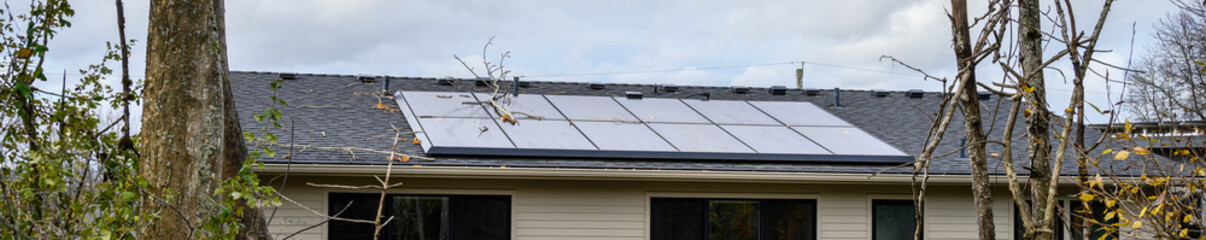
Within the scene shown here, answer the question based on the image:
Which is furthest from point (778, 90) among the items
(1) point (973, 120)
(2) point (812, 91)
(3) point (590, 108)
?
(1) point (973, 120)

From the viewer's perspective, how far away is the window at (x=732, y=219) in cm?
956

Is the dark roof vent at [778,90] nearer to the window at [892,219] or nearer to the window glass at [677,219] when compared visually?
the window at [892,219]

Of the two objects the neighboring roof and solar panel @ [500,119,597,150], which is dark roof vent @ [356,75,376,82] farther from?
solar panel @ [500,119,597,150]

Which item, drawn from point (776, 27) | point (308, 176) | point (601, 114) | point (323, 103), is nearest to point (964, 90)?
point (308, 176)

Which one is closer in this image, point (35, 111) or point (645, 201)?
point (35, 111)

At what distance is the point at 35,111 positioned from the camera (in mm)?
5543

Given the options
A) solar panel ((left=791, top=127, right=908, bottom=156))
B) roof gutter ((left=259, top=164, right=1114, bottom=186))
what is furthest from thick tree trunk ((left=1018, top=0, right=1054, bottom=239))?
solar panel ((left=791, top=127, right=908, bottom=156))

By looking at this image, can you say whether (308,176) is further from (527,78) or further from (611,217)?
(527,78)

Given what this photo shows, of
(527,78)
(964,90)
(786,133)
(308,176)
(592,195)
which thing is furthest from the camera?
(527,78)

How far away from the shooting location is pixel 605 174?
28.9ft

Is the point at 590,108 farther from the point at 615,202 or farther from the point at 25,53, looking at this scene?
the point at 25,53

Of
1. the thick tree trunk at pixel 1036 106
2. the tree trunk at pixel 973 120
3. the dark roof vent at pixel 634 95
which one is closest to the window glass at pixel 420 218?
the dark roof vent at pixel 634 95

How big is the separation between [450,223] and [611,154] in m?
1.65

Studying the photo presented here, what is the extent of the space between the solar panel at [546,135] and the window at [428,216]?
64cm
